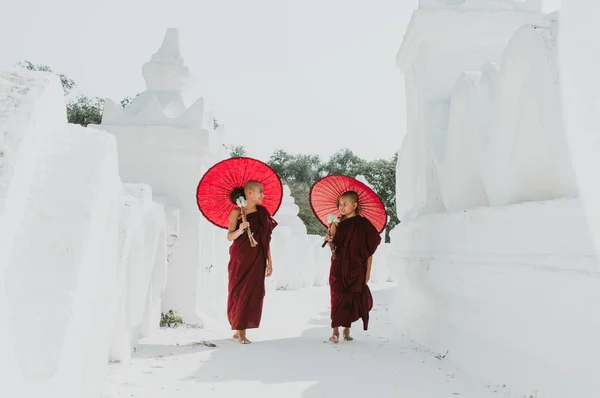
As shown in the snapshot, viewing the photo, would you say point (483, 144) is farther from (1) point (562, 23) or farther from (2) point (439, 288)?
(1) point (562, 23)

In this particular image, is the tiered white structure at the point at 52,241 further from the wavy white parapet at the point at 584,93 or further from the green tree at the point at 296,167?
the green tree at the point at 296,167

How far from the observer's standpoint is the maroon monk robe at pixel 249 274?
525 centimetres

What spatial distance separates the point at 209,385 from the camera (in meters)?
3.44

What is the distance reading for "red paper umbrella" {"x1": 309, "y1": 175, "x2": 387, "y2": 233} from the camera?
18.7 ft

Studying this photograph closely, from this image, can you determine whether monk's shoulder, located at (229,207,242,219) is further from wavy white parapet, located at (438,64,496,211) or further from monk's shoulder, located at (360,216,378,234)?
wavy white parapet, located at (438,64,496,211)

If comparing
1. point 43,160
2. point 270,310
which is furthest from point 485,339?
point 270,310

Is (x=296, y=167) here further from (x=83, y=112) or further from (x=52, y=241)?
(x=52, y=241)

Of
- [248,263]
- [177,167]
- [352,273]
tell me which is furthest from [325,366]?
[177,167]

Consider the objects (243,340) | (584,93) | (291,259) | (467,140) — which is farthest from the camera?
A: (291,259)

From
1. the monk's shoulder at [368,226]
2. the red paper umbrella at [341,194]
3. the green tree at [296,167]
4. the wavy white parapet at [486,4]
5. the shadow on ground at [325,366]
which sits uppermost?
the green tree at [296,167]

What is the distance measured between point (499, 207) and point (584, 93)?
2638mm

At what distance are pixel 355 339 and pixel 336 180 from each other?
147 cm

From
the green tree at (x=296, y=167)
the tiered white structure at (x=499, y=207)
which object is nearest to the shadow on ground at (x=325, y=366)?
the tiered white structure at (x=499, y=207)

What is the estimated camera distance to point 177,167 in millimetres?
6016
